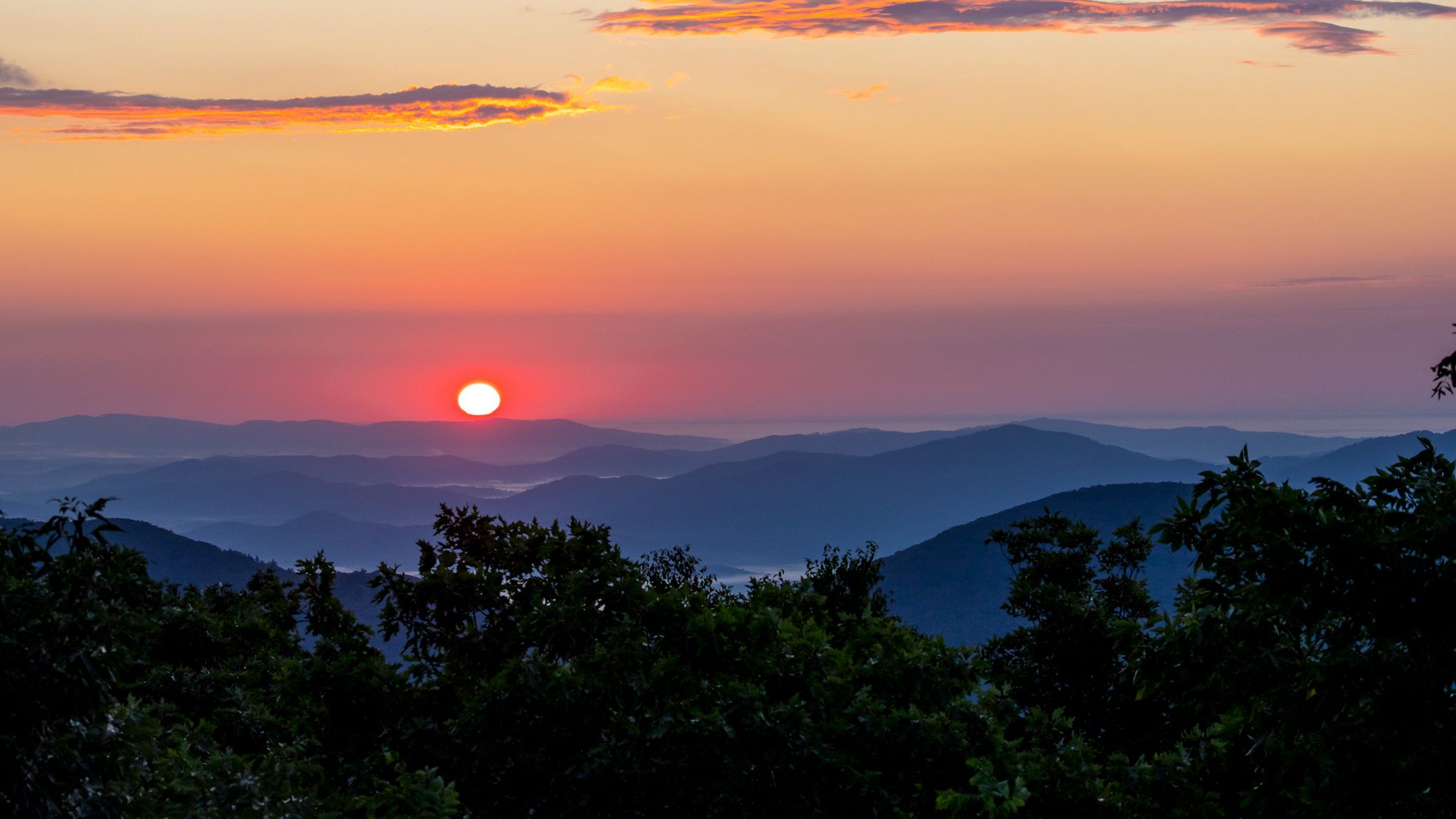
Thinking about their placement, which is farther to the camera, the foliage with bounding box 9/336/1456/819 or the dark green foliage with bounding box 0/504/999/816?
the foliage with bounding box 9/336/1456/819

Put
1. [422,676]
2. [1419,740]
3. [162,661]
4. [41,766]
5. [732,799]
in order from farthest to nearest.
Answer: [162,661] < [422,676] < [732,799] < [1419,740] < [41,766]

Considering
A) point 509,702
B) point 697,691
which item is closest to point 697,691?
point 697,691

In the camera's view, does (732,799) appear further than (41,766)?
Yes

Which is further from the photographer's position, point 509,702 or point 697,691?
point 697,691

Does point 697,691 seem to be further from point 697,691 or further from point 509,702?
point 509,702

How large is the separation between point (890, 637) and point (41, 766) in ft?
52.7

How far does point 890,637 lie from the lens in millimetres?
23047

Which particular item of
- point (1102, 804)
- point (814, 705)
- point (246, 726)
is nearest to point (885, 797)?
point (814, 705)

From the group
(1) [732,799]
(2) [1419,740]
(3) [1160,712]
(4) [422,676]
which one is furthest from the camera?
(3) [1160,712]

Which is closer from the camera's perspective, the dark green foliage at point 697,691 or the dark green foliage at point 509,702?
the dark green foliage at point 509,702

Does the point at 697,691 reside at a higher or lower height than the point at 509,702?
higher

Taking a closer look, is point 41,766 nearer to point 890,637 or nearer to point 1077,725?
point 890,637

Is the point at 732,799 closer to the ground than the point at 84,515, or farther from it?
closer to the ground

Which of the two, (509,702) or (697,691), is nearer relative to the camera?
(509,702)
